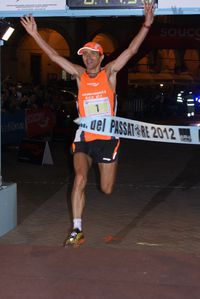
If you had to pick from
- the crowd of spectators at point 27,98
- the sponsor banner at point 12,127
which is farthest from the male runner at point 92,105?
the crowd of spectators at point 27,98

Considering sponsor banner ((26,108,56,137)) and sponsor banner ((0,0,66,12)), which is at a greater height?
sponsor banner ((0,0,66,12))

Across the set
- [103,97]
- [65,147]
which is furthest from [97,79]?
[65,147]

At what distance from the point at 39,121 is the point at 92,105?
11521mm

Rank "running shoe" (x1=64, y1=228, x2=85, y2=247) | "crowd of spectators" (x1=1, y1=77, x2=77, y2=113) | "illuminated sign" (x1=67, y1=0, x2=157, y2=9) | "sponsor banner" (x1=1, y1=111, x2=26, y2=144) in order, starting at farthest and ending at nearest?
"crowd of spectators" (x1=1, y1=77, x2=77, y2=113)
"sponsor banner" (x1=1, y1=111, x2=26, y2=144)
"illuminated sign" (x1=67, y1=0, x2=157, y2=9)
"running shoe" (x1=64, y1=228, x2=85, y2=247)

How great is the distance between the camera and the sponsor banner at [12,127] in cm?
1675

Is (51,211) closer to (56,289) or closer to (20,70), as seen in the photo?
(56,289)

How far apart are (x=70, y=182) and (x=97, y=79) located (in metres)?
4.86

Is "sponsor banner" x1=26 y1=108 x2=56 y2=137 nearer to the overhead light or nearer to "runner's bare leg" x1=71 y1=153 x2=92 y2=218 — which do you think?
the overhead light

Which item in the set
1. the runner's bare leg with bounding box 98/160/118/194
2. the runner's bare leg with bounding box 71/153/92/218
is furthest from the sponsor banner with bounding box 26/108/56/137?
the runner's bare leg with bounding box 71/153/92/218

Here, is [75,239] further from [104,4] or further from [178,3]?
[178,3]

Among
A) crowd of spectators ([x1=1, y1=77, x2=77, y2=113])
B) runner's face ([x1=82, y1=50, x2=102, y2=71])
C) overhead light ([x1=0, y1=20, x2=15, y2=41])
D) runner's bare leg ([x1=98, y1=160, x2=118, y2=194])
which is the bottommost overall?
runner's bare leg ([x1=98, y1=160, x2=118, y2=194])

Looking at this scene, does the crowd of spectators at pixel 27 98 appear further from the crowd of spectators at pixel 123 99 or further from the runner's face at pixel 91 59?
the runner's face at pixel 91 59

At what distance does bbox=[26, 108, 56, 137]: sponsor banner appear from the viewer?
17.8 meters

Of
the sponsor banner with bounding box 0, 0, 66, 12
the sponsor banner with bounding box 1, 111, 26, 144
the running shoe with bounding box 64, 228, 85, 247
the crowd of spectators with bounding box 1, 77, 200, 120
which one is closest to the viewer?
the running shoe with bounding box 64, 228, 85, 247
